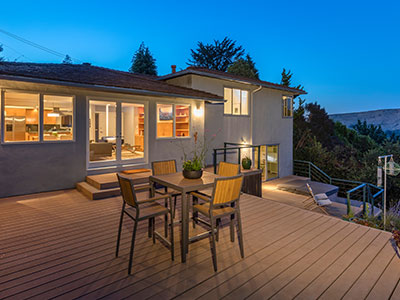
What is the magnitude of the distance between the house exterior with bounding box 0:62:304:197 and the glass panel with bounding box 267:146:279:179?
1067mm

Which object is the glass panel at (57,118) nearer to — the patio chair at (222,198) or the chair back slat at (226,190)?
the patio chair at (222,198)

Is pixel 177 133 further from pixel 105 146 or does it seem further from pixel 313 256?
pixel 313 256

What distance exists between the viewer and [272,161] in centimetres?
1359

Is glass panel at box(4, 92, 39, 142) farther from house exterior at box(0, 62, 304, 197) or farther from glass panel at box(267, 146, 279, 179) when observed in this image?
glass panel at box(267, 146, 279, 179)

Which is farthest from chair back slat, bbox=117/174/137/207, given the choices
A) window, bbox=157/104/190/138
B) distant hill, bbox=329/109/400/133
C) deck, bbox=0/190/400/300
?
distant hill, bbox=329/109/400/133

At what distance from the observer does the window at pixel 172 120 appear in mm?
8016

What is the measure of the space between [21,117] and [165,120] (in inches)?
148

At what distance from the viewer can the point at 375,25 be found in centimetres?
4900

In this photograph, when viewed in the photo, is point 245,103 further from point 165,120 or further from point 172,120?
point 165,120

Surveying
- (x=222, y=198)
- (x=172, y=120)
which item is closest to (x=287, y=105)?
(x=172, y=120)

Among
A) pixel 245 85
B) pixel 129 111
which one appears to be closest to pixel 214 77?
Result: pixel 245 85

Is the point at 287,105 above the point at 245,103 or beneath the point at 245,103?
above

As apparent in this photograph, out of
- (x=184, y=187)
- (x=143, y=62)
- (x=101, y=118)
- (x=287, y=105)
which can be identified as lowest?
→ (x=184, y=187)

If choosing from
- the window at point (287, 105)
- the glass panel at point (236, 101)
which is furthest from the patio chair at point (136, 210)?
the window at point (287, 105)
